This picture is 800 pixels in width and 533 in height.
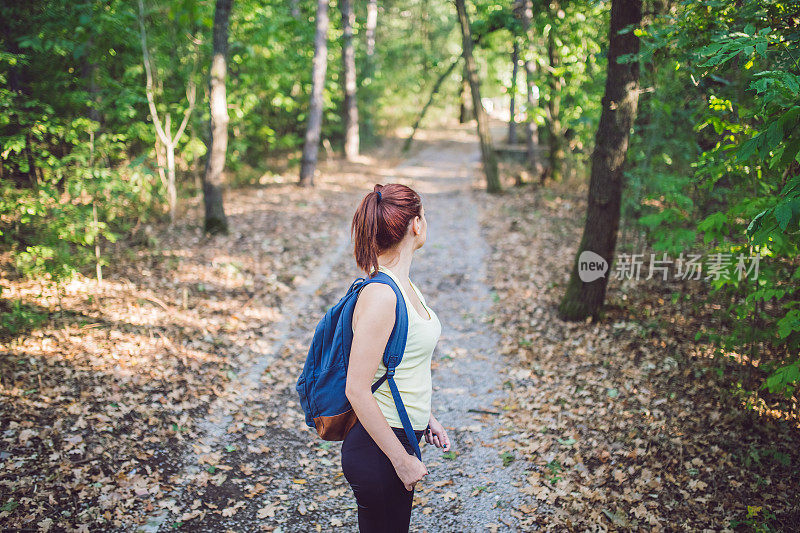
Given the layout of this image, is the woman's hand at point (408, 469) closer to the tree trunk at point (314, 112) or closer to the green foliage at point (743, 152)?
the green foliage at point (743, 152)

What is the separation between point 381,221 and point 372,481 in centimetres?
110

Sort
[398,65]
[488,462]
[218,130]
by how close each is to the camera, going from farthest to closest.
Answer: [398,65]
[218,130]
[488,462]

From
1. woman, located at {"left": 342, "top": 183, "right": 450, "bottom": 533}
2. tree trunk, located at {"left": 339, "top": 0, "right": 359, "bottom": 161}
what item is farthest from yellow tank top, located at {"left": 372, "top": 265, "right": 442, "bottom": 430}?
tree trunk, located at {"left": 339, "top": 0, "right": 359, "bottom": 161}

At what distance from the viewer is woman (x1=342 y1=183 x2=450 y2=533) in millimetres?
1923

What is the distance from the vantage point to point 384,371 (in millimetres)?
2053

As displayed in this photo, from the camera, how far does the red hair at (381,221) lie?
6.78 feet

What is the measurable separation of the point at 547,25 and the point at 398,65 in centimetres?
1770

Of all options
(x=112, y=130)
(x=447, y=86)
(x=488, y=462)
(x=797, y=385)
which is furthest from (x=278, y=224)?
(x=447, y=86)

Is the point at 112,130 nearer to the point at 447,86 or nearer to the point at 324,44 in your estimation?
the point at 324,44

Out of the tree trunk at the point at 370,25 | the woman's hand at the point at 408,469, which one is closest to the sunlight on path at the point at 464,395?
the woman's hand at the point at 408,469

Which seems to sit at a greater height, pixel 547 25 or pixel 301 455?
pixel 547 25

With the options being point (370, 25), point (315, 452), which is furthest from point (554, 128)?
point (370, 25)

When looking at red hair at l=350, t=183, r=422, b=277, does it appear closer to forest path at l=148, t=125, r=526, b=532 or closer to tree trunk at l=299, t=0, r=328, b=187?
forest path at l=148, t=125, r=526, b=532

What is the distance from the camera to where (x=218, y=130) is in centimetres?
982
